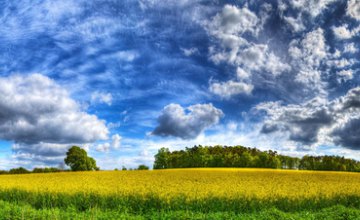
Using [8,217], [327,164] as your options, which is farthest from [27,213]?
[327,164]

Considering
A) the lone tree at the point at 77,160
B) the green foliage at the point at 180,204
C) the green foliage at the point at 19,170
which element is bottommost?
the green foliage at the point at 180,204

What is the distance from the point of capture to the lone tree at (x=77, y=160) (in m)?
57.2

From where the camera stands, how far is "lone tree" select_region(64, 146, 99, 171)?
57.2 meters

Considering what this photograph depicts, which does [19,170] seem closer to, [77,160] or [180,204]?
[77,160]

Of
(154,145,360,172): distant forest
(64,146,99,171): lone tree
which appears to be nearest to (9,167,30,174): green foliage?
(64,146,99,171): lone tree

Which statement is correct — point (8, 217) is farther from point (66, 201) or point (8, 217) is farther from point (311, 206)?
point (311, 206)

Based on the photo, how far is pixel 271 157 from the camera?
67.3 meters

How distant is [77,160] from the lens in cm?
5744

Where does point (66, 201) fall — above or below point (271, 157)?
below

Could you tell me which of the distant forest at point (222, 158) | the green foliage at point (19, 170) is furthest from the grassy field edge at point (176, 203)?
the distant forest at point (222, 158)

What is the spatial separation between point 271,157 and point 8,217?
58746mm

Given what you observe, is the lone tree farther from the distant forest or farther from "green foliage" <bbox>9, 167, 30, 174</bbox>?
the distant forest

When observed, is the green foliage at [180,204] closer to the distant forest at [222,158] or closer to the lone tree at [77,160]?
the lone tree at [77,160]

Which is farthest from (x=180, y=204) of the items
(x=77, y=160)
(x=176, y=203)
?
(x=77, y=160)
